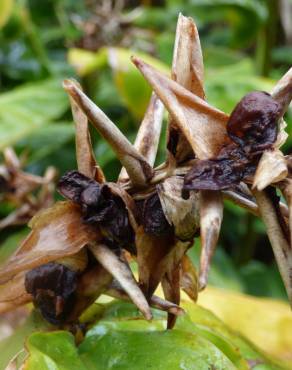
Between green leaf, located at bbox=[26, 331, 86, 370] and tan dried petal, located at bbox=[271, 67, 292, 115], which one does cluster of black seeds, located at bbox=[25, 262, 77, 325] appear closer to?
green leaf, located at bbox=[26, 331, 86, 370]

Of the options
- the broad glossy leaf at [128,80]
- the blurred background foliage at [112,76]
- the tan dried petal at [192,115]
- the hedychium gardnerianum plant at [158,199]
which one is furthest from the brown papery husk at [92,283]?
the broad glossy leaf at [128,80]

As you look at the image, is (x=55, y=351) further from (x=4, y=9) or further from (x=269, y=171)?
(x=4, y=9)

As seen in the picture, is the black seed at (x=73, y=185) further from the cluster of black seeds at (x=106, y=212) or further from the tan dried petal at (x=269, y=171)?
the tan dried petal at (x=269, y=171)

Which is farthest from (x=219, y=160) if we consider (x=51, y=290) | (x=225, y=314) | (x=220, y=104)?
(x=220, y=104)

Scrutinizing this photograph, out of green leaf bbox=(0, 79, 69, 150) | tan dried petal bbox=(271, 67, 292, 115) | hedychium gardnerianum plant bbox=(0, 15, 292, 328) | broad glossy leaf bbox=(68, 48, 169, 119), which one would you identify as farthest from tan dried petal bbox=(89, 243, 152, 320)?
broad glossy leaf bbox=(68, 48, 169, 119)

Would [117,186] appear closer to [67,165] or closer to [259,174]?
[259,174]

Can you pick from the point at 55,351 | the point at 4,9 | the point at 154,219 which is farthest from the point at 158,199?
the point at 4,9
